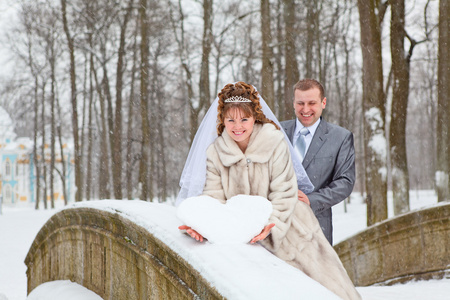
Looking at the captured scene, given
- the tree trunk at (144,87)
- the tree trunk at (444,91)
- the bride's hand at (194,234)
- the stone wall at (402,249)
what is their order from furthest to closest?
the tree trunk at (144,87)
the tree trunk at (444,91)
the stone wall at (402,249)
the bride's hand at (194,234)

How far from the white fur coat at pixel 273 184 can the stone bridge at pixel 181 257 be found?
25 cm

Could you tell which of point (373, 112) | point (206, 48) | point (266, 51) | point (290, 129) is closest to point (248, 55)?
point (206, 48)

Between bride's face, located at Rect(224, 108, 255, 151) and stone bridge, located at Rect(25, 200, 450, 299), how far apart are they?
62 centimetres

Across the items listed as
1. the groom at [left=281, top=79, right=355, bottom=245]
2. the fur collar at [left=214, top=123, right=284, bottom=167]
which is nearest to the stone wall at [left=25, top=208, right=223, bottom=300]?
the fur collar at [left=214, top=123, right=284, bottom=167]

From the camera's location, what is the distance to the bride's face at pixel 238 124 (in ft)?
9.89

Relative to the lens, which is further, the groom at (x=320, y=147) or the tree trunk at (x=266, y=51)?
the tree trunk at (x=266, y=51)

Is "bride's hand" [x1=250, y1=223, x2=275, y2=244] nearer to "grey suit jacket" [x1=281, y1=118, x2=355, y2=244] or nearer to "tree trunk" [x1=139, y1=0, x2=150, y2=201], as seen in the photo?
"grey suit jacket" [x1=281, y1=118, x2=355, y2=244]

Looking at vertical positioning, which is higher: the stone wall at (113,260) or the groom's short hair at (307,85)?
the groom's short hair at (307,85)

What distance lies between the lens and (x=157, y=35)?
22.0 metres

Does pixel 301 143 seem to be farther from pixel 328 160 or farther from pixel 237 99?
pixel 237 99

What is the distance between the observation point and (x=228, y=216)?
2.77 m

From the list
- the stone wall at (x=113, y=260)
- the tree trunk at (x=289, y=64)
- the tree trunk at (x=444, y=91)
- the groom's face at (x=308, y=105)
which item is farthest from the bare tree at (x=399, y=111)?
the groom's face at (x=308, y=105)

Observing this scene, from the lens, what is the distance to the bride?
2986 millimetres

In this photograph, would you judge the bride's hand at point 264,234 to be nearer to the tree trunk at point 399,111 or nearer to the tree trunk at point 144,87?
the tree trunk at point 399,111
